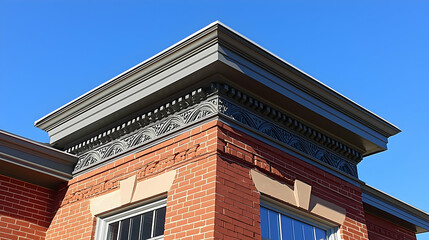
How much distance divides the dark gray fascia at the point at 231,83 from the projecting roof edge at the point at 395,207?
1.01 meters

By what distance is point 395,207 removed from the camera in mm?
9594

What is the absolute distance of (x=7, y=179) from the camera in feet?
24.8

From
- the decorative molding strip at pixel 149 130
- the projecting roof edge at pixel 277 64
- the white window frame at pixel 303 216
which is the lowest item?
the white window frame at pixel 303 216

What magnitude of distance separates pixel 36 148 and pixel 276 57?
4296mm

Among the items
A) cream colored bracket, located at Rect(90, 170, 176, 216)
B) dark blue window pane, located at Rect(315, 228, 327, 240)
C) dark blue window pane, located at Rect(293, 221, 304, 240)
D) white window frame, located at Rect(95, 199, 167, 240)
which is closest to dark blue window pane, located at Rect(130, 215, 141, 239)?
white window frame, located at Rect(95, 199, 167, 240)

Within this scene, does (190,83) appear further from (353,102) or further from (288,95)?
(353,102)

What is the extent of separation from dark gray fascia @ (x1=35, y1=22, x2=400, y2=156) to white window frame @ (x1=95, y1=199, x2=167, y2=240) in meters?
1.55

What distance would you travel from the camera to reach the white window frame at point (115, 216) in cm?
643

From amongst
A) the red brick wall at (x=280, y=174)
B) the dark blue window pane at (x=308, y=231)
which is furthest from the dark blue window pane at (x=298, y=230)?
the red brick wall at (x=280, y=174)

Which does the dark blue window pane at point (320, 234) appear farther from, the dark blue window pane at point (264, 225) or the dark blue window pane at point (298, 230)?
the dark blue window pane at point (264, 225)

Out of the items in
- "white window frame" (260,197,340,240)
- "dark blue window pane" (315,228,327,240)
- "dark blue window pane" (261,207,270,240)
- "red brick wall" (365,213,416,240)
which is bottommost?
"dark blue window pane" (261,207,270,240)

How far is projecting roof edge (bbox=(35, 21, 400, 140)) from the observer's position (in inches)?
239

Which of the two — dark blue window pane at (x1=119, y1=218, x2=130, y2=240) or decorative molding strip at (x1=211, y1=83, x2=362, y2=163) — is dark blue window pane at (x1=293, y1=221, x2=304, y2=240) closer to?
decorative molding strip at (x1=211, y1=83, x2=362, y2=163)

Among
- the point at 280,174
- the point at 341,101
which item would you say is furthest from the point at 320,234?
the point at 341,101
